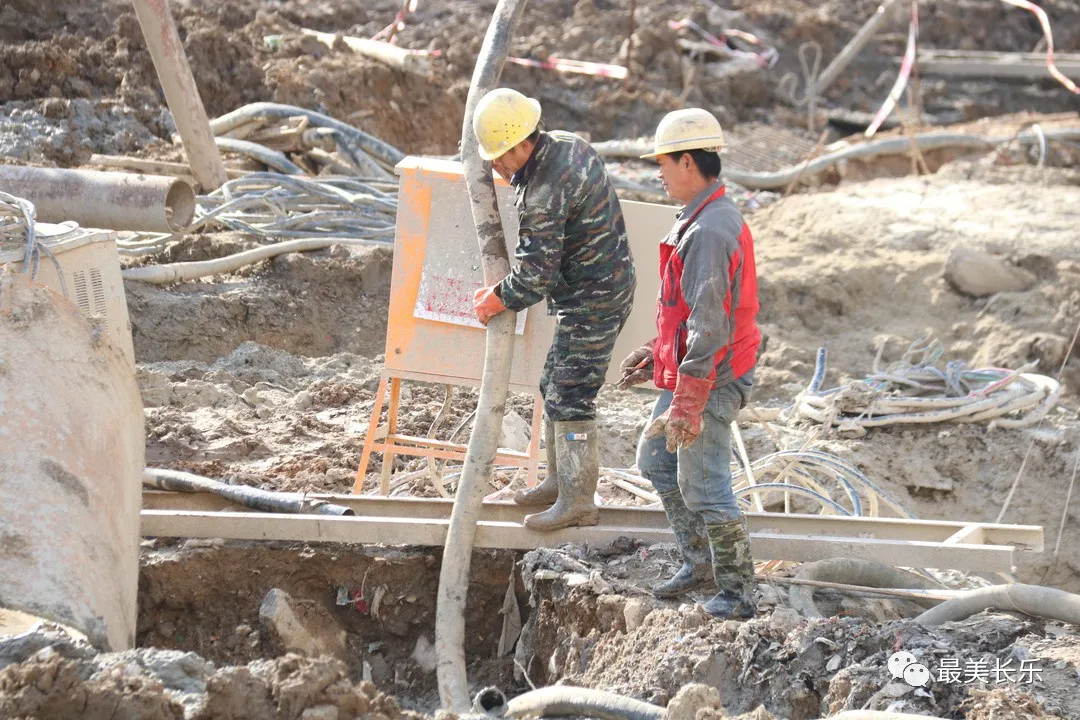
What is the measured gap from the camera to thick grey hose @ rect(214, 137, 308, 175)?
10.8 m

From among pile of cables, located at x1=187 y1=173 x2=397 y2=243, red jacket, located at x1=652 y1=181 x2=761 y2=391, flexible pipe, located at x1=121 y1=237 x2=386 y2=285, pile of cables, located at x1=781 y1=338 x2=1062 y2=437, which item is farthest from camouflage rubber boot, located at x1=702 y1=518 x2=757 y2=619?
pile of cables, located at x1=187 y1=173 x2=397 y2=243

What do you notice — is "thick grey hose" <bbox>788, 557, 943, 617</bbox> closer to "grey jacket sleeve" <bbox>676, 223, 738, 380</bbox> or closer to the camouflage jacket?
"grey jacket sleeve" <bbox>676, 223, 738, 380</bbox>

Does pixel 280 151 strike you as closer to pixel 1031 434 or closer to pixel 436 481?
pixel 436 481

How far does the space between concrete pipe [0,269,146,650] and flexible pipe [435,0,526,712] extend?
1.16m

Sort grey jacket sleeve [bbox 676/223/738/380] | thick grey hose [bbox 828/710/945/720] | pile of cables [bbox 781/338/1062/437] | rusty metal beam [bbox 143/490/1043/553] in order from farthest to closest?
pile of cables [bbox 781/338/1062/437]
rusty metal beam [bbox 143/490/1043/553]
grey jacket sleeve [bbox 676/223/738/380]
thick grey hose [bbox 828/710/945/720]

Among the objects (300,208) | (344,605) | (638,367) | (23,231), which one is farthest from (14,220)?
(300,208)

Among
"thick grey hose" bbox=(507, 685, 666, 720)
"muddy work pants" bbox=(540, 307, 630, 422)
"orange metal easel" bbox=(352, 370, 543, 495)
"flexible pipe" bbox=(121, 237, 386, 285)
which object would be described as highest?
"muddy work pants" bbox=(540, 307, 630, 422)

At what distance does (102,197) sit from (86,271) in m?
1.21

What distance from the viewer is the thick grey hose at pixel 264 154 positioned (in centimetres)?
1077

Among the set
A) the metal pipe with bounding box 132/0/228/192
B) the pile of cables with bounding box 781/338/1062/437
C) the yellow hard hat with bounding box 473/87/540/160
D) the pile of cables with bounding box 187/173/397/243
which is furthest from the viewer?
the pile of cables with bounding box 187/173/397/243

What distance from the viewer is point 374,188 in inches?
399

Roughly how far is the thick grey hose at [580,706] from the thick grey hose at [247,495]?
159cm

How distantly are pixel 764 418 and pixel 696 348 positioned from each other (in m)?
4.02

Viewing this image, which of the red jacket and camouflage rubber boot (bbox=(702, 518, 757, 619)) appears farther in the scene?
camouflage rubber boot (bbox=(702, 518, 757, 619))
